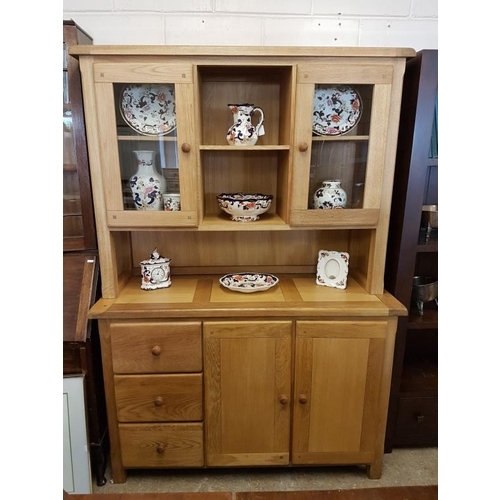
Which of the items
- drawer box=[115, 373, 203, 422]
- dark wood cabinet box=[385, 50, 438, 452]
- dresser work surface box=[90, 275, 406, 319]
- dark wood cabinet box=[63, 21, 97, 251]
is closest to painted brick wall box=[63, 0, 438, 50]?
dark wood cabinet box=[63, 21, 97, 251]

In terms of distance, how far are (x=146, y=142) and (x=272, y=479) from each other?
1397 millimetres

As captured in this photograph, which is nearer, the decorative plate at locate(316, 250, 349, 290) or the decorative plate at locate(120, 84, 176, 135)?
the decorative plate at locate(120, 84, 176, 135)

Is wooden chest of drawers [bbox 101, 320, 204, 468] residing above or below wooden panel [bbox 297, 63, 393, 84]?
below

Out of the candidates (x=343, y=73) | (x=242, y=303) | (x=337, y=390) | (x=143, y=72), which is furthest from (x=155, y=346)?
(x=343, y=73)

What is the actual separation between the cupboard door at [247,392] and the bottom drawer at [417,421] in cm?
53

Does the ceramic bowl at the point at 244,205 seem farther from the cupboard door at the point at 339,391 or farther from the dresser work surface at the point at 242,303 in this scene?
the cupboard door at the point at 339,391

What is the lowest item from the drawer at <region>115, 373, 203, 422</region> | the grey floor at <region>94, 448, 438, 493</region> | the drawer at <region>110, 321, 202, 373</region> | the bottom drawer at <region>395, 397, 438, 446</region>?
the grey floor at <region>94, 448, 438, 493</region>

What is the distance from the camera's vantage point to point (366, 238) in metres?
1.46

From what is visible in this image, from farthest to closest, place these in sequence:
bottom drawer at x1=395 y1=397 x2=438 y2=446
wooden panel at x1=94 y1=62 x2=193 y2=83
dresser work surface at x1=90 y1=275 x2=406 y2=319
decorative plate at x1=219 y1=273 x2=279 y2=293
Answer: bottom drawer at x1=395 y1=397 x2=438 y2=446 < decorative plate at x1=219 y1=273 x2=279 y2=293 < dresser work surface at x1=90 y1=275 x2=406 y2=319 < wooden panel at x1=94 y1=62 x2=193 y2=83

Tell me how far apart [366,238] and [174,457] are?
3.74 feet

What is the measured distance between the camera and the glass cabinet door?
1.21 meters

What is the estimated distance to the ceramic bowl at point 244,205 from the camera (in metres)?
1.36

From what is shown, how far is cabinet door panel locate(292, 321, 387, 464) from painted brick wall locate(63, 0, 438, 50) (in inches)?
44.0

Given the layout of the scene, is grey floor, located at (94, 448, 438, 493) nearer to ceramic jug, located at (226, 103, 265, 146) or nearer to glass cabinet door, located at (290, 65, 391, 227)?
glass cabinet door, located at (290, 65, 391, 227)
